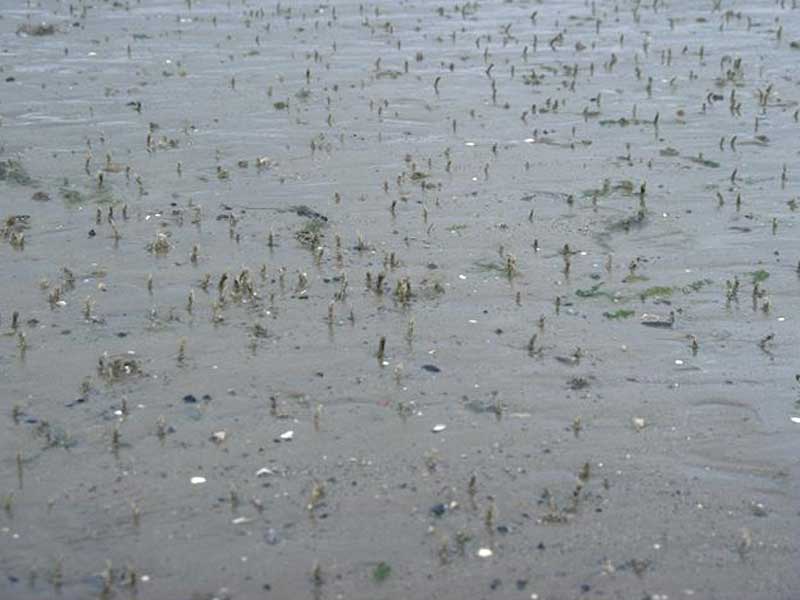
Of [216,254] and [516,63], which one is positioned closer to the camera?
[216,254]

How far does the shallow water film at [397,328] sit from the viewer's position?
273 inches

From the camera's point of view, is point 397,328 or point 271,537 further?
point 397,328

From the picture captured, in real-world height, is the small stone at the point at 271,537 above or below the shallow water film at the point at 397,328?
below

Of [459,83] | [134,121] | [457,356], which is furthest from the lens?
[459,83]

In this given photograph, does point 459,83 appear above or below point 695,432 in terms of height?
above

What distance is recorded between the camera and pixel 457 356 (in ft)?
29.6

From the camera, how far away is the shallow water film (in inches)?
273

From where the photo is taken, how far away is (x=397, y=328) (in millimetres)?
9422

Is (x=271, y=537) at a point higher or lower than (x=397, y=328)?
lower

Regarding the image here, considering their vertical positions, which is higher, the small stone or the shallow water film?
the shallow water film

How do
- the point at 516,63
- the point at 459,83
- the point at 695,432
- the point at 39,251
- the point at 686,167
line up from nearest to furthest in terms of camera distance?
the point at 695,432
the point at 39,251
the point at 686,167
the point at 459,83
the point at 516,63

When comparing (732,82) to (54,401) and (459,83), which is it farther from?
(54,401)

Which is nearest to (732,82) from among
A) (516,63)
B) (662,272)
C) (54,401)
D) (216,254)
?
(516,63)

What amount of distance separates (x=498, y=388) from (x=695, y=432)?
1291 millimetres
